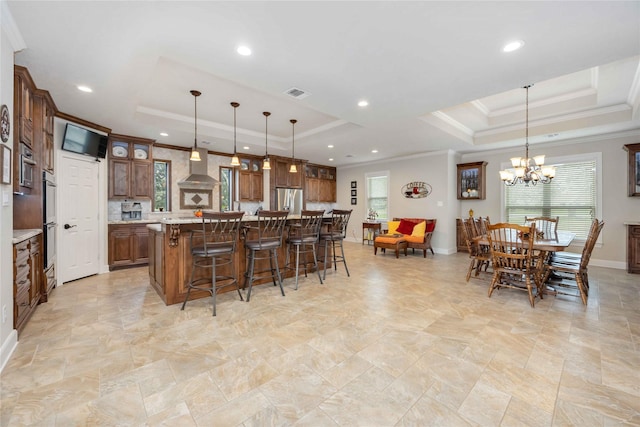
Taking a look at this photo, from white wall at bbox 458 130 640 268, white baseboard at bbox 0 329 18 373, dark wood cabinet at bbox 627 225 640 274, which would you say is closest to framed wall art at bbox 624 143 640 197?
white wall at bbox 458 130 640 268

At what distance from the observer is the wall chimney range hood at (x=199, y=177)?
19.5 ft

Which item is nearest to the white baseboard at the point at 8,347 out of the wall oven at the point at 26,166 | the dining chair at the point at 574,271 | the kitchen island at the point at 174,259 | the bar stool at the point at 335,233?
the kitchen island at the point at 174,259

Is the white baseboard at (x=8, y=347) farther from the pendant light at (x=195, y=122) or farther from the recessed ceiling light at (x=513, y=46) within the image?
the recessed ceiling light at (x=513, y=46)

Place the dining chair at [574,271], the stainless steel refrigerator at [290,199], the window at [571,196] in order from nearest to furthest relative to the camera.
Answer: the dining chair at [574,271], the window at [571,196], the stainless steel refrigerator at [290,199]

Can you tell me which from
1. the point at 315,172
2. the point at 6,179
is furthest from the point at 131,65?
the point at 315,172

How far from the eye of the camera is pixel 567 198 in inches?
234

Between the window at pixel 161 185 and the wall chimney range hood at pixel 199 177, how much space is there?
377 mm

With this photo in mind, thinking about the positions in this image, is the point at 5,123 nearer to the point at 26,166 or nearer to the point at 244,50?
the point at 26,166

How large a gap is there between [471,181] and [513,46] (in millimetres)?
5171

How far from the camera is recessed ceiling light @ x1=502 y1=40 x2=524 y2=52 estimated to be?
2.45m

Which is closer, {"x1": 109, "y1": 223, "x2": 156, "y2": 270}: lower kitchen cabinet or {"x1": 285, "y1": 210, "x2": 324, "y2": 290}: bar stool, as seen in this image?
{"x1": 285, "y1": 210, "x2": 324, "y2": 290}: bar stool

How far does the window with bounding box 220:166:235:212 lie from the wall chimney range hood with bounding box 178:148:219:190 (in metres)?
0.53

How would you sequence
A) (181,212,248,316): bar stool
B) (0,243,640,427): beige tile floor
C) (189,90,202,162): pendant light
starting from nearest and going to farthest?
1. (0,243,640,427): beige tile floor
2. (181,212,248,316): bar stool
3. (189,90,202,162): pendant light

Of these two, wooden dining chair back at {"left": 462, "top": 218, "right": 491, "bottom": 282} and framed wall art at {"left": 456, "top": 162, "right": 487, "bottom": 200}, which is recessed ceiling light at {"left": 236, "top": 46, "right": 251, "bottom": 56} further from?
framed wall art at {"left": 456, "top": 162, "right": 487, "bottom": 200}
